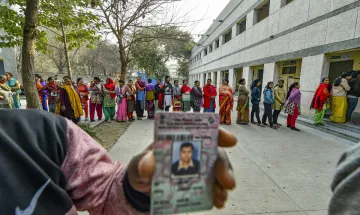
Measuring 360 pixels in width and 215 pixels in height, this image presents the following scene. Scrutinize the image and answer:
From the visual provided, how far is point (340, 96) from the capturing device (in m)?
5.82

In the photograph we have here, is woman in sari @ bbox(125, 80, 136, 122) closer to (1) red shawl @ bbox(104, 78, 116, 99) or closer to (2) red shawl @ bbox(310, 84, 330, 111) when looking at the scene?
(1) red shawl @ bbox(104, 78, 116, 99)

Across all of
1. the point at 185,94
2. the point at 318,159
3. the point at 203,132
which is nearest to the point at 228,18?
the point at 185,94

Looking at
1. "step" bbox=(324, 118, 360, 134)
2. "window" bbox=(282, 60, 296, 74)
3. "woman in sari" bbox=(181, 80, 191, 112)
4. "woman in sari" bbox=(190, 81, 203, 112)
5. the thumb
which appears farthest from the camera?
"window" bbox=(282, 60, 296, 74)

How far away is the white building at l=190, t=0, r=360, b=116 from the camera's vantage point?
6.30 metres

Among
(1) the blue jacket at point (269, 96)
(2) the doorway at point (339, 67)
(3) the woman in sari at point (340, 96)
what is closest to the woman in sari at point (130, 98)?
(1) the blue jacket at point (269, 96)

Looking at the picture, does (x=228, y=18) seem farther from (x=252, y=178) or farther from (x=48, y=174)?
(x=48, y=174)

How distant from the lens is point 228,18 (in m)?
17.2

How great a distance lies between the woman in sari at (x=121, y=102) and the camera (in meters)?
7.28

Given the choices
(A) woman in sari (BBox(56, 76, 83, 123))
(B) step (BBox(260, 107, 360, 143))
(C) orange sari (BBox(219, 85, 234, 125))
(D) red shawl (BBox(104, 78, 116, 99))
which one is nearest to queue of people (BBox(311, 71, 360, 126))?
(B) step (BBox(260, 107, 360, 143))

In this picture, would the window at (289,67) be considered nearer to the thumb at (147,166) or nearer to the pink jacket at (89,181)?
the pink jacket at (89,181)

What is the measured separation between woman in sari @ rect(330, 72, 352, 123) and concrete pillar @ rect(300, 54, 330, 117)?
1.10 meters

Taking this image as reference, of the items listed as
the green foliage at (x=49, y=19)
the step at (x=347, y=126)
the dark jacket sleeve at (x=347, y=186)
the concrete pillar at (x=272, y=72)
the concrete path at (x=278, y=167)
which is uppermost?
the green foliage at (x=49, y=19)

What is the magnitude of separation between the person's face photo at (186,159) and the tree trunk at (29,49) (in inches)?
131

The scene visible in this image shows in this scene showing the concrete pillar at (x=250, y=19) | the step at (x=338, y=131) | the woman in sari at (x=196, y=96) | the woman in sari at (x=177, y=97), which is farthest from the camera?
the concrete pillar at (x=250, y=19)
